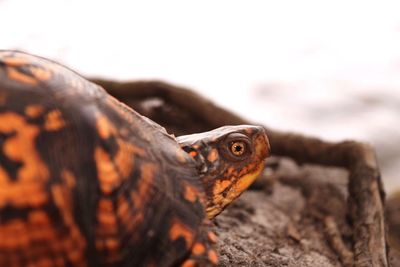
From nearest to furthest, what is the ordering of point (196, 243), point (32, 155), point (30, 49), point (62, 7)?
point (32, 155) → point (196, 243) → point (30, 49) → point (62, 7)

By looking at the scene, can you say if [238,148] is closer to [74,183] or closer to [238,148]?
[238,148]

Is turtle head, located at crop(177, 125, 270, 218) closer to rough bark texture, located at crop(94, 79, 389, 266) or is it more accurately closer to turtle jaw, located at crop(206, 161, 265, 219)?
turtle jaw, located at crop(206, 161, 265, 219)

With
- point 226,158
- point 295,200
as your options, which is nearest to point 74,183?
point 226,158

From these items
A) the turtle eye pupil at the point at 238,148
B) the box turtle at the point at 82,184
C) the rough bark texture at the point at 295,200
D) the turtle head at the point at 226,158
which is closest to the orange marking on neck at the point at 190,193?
the box turtle at the point at 82,184

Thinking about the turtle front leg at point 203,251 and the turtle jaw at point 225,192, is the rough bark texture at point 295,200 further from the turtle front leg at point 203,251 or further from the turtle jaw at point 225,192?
the turtle front leg at point 203,251

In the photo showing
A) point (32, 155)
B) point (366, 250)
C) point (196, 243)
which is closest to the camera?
point (32, 155)

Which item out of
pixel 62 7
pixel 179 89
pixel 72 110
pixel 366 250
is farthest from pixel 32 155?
Answer: pixel 62 7

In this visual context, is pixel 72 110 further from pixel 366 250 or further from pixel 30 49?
pixel 30 49
